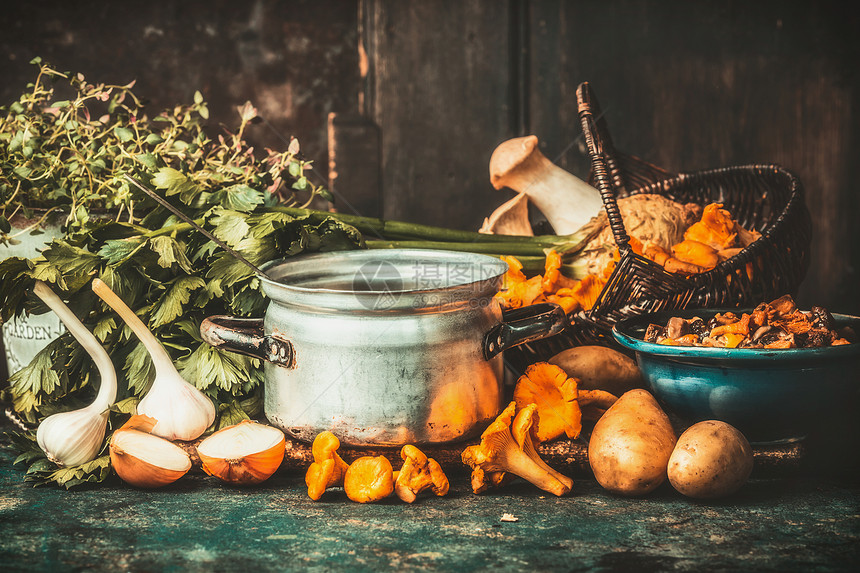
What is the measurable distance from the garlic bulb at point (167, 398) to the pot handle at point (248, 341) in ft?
0.49

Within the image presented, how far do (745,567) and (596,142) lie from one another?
1.14 metres

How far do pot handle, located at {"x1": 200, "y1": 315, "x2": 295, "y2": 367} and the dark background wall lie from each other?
83.0 inches

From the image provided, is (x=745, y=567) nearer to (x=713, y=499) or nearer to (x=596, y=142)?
(x=713, y=499)

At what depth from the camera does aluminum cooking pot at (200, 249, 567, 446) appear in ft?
4.89

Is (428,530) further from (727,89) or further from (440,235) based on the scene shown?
(727,89)

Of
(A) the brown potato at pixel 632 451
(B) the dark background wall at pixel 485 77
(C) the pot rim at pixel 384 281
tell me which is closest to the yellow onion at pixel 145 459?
(C) the pot rim at pixel 384 281

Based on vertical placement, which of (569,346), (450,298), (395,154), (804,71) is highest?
(804,71)

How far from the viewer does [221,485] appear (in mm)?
1638

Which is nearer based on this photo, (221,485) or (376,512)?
(376,512)

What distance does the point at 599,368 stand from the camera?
6.36 ft

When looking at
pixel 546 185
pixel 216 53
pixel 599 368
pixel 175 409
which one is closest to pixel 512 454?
pixel 599 368

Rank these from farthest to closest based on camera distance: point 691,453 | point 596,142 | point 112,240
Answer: point 596,142 → point 112,240 → point 691,453

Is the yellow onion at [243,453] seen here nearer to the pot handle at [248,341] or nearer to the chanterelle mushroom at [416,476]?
the pot handle at [248,341]

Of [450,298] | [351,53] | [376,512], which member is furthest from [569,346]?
[351,53]
